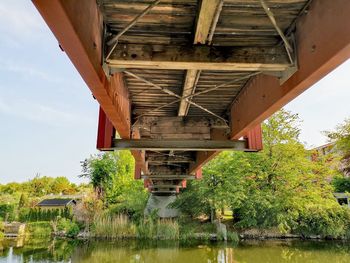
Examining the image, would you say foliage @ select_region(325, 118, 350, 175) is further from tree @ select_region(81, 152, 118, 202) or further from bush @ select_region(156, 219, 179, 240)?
tree @ select_region(81, 152, 118, 202)

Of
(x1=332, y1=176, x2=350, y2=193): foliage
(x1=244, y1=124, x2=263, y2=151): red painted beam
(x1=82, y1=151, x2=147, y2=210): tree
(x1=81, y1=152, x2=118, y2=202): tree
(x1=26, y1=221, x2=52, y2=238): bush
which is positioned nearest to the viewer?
Answer: (x1=244, y1=124, x2=263, y2=151): red painted beam

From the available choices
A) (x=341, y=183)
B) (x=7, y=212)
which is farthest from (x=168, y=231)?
(x=341, y=183)

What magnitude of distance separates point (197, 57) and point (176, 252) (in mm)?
11435

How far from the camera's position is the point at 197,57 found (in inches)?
86.3

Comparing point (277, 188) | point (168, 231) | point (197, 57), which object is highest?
point (197, 57)

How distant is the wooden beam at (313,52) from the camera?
1609mm

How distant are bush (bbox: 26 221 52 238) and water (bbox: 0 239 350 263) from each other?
2.86m

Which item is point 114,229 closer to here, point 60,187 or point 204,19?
point 204,19

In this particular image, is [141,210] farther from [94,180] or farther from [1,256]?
[1,256]

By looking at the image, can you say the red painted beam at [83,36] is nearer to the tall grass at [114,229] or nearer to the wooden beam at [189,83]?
the wooden beam at [189,83]

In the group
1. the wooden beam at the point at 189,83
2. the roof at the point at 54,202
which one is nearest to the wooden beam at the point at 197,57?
the wooden beam at the point at 189,83

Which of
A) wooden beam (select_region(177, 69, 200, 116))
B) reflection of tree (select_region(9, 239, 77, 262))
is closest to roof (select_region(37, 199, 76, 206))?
reflection of tree (select_region(9, 239, 77, 262))

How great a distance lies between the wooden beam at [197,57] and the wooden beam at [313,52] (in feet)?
0.62

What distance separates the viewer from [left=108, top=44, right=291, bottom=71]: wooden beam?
2180 millimetres
